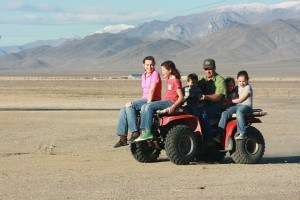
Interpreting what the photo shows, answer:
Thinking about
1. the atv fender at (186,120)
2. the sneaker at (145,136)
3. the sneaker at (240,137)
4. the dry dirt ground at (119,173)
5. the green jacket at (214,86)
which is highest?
the green jacket at (214,86)

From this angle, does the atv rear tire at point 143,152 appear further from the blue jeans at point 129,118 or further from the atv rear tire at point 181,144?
the atv rear tire at point 181,144

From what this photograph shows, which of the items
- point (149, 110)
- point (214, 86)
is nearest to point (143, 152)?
point (149, 110)

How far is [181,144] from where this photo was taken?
12141mm

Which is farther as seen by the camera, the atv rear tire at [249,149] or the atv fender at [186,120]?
the atv rear tire at [249,149]

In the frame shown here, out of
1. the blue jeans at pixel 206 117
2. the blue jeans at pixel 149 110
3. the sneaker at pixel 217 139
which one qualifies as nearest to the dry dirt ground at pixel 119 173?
the sneaker at pixel 217 139

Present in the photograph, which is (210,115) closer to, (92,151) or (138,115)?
(138,115)

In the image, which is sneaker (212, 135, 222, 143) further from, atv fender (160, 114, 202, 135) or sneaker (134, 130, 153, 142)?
sneaker (134, 130, 153, 142)

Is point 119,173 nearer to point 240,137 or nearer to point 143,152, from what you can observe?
point 143,152

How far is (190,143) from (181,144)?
0.18m

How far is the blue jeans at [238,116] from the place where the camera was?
12500 mm

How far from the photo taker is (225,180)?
10305mm

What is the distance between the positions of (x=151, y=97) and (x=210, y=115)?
3.86 feet

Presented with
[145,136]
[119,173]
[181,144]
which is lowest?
[119,173]

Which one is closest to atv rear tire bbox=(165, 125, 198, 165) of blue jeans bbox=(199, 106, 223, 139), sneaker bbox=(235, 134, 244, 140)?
blue jeans bbox=(199, 106, 223, 139)
